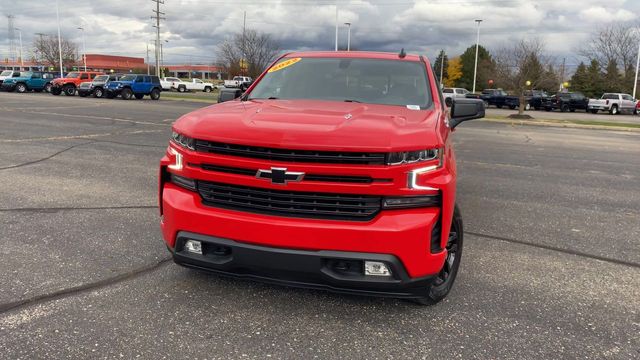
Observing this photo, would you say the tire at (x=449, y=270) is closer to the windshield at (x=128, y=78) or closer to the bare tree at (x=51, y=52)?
the windshield at (x=128, y=78)

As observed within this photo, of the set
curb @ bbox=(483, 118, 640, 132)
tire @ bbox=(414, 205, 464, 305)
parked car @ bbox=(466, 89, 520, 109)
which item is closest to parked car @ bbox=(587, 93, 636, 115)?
parked car @ bbox=(466, 89, 520, 109)

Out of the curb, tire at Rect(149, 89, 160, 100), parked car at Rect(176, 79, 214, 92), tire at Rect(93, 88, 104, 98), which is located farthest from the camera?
parked car at Rect(176, 79, 214, 92)

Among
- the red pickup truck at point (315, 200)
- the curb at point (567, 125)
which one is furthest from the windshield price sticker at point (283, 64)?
the curb at point (567, 125)

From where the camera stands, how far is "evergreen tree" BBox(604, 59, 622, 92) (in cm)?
5434

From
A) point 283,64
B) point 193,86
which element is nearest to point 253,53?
point 193,86

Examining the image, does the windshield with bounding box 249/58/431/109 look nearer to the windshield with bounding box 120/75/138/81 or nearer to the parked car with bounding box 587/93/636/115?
the windshield with bounding box 120/75/138/81

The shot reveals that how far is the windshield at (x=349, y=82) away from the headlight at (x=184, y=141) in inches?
47.1

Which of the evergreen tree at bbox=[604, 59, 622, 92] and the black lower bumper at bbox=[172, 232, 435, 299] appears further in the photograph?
the evergreen tree at bbox=[604, 59, 622, 92]

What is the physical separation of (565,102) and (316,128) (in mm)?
42315

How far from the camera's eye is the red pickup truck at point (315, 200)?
2869 millimetres

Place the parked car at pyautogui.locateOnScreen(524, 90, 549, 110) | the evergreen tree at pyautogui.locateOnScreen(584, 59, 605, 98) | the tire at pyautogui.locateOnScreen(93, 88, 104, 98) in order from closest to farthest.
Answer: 1. the tire at pyautogui.locateOnScreen(93, 88, 104, 98)
2. the parked car at pyautogui.locateOnScreen(524, 90, 549, 110)
3. the evergreen tree at pyautogui.locateOnScreen(584, 59, 605, 98)

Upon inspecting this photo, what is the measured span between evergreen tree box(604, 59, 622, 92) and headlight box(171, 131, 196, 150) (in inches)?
2403

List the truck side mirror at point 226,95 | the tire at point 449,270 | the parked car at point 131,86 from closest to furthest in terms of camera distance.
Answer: the tire at point 449,270 → the truck side mirror at point 226,95 → the parked car at point 131,86

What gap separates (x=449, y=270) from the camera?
12.0ft
